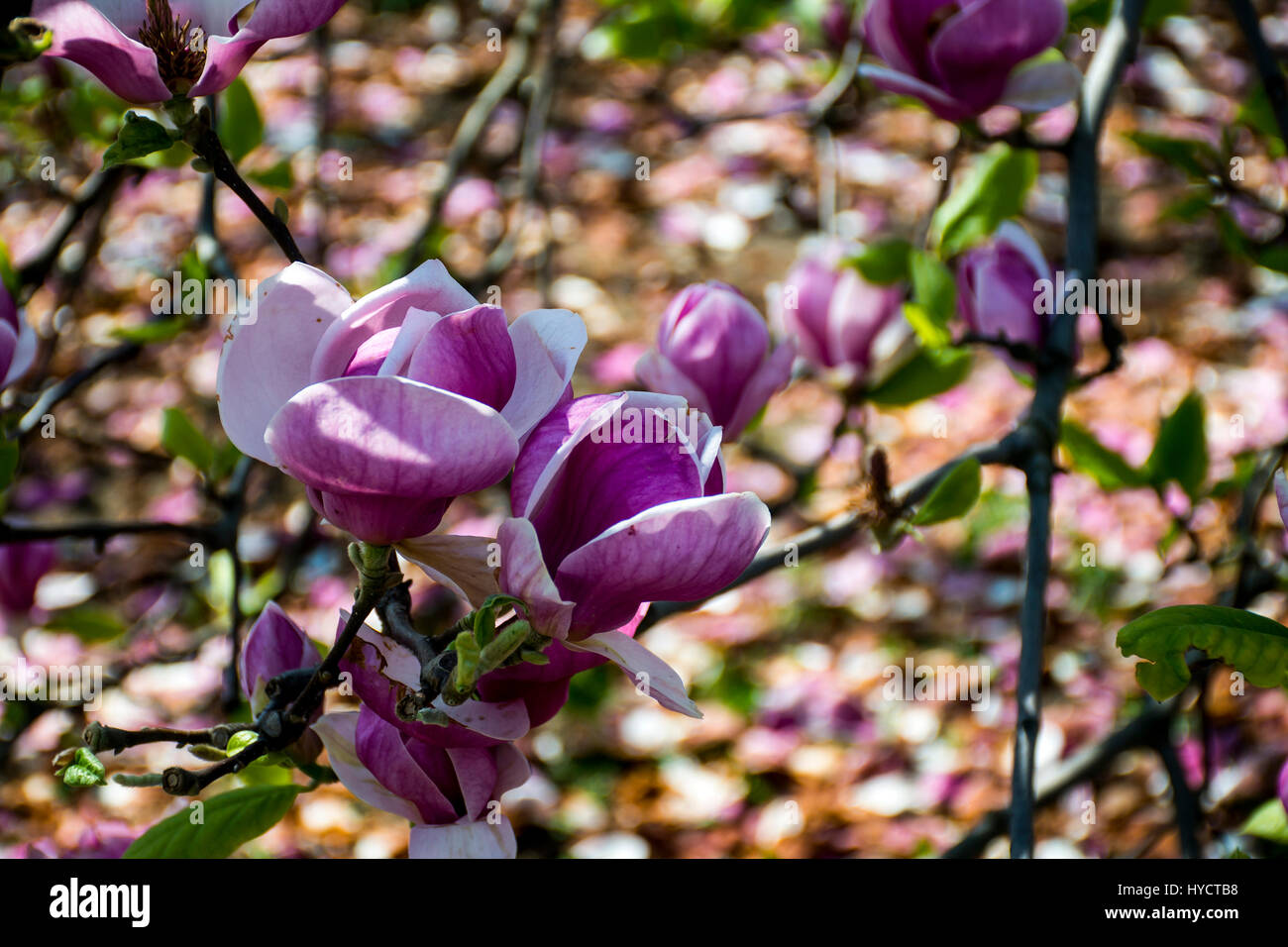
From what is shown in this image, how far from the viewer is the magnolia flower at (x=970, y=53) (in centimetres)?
80

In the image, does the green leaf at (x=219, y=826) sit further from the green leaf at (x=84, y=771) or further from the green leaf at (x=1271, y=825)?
the green leaf at (x=1271, y=825)

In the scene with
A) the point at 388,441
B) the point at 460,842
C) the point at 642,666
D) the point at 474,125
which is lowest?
the point at 460,842

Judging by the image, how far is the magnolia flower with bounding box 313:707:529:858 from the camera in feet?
1.80

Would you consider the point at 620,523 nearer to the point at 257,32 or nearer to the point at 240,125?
the point at 257,32

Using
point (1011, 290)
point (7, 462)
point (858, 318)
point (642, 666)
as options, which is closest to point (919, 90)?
point (1011, 290)

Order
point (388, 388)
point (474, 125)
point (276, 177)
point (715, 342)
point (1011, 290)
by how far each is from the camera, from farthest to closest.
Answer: point (474, 125), point (276, 177), point (1011, 290), point (715, 342), point (388, 388)

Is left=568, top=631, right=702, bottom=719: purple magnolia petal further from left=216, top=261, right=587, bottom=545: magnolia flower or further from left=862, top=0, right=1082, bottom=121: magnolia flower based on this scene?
left=862, top=0, right=1082, bottom=121: magnolia flower

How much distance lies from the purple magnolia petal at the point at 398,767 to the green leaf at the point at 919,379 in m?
0.67

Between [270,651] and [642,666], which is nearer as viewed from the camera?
[642,666]

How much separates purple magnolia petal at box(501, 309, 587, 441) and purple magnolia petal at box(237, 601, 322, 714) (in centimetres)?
23

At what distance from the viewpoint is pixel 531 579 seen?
1.50 feet

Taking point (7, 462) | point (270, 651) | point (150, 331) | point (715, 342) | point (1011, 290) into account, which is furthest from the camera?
point (150, 331)

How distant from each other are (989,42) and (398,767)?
0.64 m
